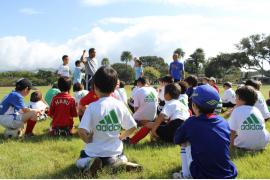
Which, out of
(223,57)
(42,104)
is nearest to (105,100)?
(42,104)

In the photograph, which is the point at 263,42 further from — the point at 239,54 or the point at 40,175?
the point at 40,175

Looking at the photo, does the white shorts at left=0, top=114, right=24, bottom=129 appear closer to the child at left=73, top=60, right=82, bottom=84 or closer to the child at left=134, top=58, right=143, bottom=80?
the child at left=73, top=60, right=82, bottom=84

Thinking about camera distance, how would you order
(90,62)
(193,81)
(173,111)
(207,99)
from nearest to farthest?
(207,99), (173,111), (193,81), (90,62)

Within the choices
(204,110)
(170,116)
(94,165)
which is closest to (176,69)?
(170,116)

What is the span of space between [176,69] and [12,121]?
9209mm

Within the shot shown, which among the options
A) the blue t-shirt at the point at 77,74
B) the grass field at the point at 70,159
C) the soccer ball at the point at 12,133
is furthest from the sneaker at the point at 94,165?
the blue t-shirt at the point at 77,74

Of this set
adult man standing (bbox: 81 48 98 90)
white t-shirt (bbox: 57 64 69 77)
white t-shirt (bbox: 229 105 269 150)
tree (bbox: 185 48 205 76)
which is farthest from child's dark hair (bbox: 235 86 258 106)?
tree (bbox: 185 48 205 76)

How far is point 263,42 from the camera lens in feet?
338

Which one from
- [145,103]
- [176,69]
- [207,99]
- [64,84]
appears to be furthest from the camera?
[176,69]

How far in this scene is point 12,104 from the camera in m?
8.02

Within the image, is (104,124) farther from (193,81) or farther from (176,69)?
(176,69)

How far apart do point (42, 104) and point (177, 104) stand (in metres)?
4.57

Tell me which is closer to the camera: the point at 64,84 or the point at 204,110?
the point at 204,110

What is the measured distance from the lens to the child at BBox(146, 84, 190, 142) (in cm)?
689
